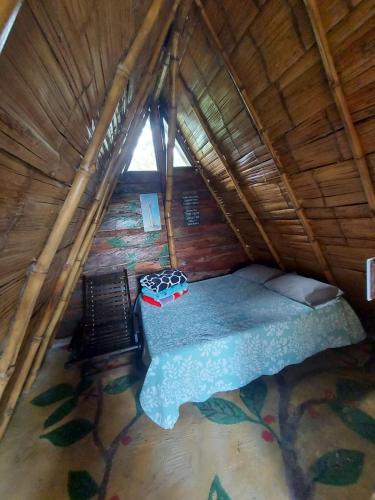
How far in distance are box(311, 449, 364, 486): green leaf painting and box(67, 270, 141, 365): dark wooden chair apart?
1.72 m

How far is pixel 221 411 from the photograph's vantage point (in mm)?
1762

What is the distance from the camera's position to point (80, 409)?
1.88 meters

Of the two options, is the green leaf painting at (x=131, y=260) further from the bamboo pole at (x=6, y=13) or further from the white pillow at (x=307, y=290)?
the bamboo pole at (x=6, y=13)

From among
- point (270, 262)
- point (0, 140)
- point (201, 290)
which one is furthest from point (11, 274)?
point (270, 262)

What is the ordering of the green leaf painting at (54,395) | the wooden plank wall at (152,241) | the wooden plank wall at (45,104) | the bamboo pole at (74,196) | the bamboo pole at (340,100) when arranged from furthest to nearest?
1. the wooden plank wall at (152,241)
2. the green leaf painting at (54,395)
3. the bamboo pole at (340,100)
4. the bamboo pole at (74,196)
5. the wooden plank wall at (45,104)

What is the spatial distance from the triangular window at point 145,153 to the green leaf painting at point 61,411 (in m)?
2.76

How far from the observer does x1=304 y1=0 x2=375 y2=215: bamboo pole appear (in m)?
1.07

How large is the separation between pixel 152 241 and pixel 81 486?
241cm

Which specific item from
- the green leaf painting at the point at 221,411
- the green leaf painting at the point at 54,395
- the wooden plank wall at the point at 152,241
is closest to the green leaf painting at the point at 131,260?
the wooden plank wall at the point at 152,241

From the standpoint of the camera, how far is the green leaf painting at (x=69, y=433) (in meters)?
1.61

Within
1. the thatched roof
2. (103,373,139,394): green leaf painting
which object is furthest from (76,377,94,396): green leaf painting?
the thatched roof

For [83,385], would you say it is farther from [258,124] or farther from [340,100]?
[340,100]

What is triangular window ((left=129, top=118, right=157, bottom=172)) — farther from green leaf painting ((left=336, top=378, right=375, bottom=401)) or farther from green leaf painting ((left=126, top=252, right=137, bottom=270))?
green leaf painting ((left=336, top=378, right=375, bottom=401))

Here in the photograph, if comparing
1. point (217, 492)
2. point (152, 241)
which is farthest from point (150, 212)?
point (217, 492)
